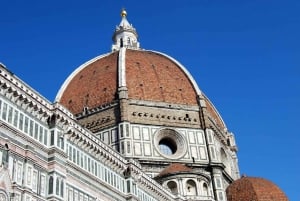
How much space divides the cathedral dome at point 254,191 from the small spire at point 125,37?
1187 inches

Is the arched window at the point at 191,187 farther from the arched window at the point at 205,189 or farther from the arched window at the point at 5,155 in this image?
the arched window at the point at 5,155

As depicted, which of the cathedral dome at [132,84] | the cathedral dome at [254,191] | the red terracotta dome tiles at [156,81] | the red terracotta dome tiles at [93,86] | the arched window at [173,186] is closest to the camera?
the arched window at [173,186]

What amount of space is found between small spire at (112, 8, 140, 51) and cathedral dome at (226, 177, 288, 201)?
30.2m

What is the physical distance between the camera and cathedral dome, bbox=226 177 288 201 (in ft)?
169

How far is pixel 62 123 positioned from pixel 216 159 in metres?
28.6

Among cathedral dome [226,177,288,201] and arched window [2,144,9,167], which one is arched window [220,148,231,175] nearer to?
cathedral dome [226,177,288,201]

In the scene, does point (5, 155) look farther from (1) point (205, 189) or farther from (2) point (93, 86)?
(2) point (93, 86)

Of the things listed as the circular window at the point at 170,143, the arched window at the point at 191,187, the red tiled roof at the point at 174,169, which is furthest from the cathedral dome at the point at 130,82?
the arched window at the point at 191,187

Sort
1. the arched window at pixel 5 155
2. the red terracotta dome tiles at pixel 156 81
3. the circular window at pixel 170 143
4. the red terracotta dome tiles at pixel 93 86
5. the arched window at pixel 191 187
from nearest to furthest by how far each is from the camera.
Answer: the arched window at pixel 5 155 < the arched window at pixel 191 187 < the circular window at pixel 170 143 < the red terracotta dome tiles at pixel 156 81 < the red terracotta dome tiles at pixel 93 86

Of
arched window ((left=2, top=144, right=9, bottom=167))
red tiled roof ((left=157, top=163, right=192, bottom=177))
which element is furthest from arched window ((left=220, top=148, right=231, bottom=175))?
arched window ((left=2, top=144, right=9, bottom=167))

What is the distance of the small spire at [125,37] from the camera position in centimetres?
7523

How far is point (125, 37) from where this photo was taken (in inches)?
3004

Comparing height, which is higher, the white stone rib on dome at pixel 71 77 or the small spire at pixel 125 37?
the small spire at pixel 125 37

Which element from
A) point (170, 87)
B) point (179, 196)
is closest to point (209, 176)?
point (179, 196)
